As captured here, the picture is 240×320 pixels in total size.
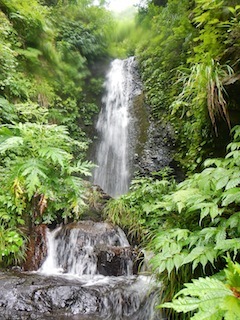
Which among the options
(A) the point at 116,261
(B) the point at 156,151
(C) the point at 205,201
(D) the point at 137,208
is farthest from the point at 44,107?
(C) the point at 205,201

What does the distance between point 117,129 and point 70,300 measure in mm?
6221

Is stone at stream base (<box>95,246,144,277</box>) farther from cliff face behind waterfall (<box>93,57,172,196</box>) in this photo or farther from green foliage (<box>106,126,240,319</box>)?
cliff face behind waterfall (<box>93,57,172,196</box>)

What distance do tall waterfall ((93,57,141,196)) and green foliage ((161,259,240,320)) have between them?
20.9ft

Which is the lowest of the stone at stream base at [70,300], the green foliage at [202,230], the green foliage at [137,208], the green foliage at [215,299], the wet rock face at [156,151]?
the stone at stream base at [70,300]

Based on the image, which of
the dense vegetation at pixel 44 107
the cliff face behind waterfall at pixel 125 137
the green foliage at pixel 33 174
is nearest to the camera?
the green foliage at pixel 33 174

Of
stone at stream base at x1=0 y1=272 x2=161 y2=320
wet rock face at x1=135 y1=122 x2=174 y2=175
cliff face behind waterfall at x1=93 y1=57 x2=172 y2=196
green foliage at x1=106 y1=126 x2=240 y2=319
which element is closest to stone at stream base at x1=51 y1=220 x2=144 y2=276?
stone at stream base at x1=0 y1=272 x2=161 y2=320

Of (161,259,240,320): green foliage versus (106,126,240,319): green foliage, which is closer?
(161,259,240,320): green foliage

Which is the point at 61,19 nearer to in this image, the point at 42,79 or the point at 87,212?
the point at 42,79

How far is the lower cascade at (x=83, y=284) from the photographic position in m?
2.74

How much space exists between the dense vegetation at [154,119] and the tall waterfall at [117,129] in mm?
518

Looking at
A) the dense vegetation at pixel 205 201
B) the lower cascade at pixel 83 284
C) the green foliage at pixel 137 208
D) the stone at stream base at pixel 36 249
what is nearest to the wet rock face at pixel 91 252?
the lower cascade at pixel 83 284

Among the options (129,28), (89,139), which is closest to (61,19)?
(129,28)

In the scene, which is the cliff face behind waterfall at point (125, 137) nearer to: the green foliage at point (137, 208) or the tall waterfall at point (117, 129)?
the tall waterfall at point (117, 129)

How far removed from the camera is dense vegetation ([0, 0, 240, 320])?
1811mm
